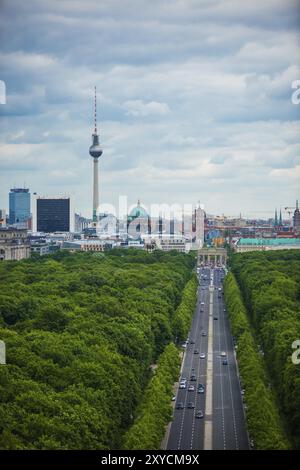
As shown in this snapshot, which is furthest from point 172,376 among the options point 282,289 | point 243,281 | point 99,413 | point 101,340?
point 243,281

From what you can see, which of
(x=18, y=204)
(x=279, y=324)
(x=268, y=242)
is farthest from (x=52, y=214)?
(x=279, y=324)

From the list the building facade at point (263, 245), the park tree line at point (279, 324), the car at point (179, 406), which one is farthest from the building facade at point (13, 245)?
the car at point (179, 406)

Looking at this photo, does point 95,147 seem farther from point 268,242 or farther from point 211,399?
point 211,399

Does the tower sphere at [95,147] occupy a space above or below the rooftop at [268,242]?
above

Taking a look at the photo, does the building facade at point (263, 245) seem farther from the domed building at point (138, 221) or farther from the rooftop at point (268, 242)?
the domed building at point (138, 221)

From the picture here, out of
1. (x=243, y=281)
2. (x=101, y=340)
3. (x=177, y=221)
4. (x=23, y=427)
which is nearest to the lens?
(x=23, y=427)
